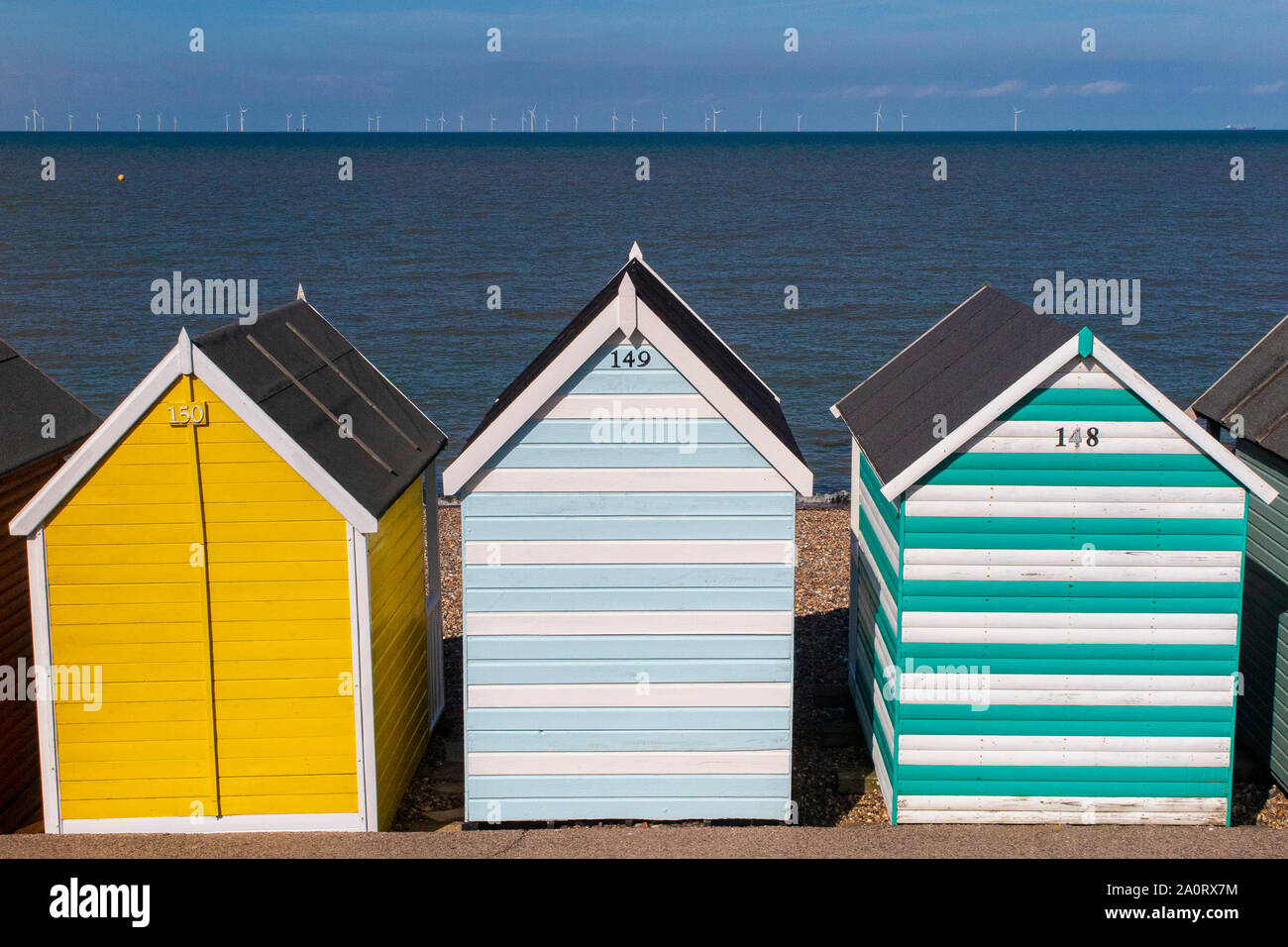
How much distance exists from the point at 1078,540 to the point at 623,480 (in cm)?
338

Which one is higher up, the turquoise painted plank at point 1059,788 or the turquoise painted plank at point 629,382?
the turquoise painted plank at point 629,382

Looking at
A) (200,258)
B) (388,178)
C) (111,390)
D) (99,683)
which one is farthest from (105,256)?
(388,178)

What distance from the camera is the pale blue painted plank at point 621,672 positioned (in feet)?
A: 33.5

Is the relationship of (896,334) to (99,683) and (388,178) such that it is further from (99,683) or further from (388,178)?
(388,178)

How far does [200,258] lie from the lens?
67188 millimetres

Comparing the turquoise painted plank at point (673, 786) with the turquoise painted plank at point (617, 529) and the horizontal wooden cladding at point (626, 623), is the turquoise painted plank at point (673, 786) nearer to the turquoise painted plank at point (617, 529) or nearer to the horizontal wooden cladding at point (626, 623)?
the horizontal wooden cladding at point (626, 623)

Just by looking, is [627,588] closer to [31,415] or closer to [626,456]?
[626,456]

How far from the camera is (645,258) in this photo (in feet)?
231

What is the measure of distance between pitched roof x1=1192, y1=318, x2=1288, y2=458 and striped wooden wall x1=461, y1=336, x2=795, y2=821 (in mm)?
4675

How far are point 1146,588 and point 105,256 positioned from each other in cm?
6421

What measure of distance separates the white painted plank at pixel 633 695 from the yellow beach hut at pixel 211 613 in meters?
0.92

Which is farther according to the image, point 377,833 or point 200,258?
point 200,258

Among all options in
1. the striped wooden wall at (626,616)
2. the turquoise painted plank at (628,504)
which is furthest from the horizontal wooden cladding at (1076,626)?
the turquoise painted plank at (628,504)

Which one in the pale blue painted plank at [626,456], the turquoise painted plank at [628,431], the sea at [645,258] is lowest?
the pale blue painted plank at [626,456]
